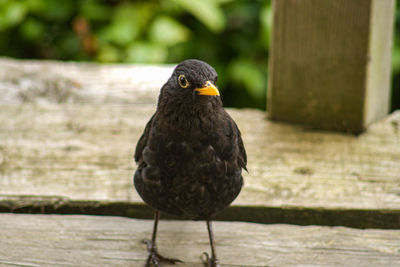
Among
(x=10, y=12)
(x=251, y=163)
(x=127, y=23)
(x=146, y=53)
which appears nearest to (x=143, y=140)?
(x=251, y=163)

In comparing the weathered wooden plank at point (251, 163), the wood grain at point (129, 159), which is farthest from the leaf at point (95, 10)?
the weathered wooden plank at point (251, 163)

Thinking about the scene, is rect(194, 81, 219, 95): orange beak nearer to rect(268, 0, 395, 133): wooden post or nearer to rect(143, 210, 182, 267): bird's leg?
rect(143, 210, 182, 267): bird's leg

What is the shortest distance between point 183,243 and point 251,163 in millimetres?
751

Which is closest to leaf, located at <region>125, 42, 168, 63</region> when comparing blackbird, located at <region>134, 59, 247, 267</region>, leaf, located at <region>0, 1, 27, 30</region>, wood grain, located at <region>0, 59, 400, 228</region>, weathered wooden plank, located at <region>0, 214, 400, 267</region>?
wood grain, located at <region>0, 59, 400, 228</region>

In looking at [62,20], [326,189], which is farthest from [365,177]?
[62,20]

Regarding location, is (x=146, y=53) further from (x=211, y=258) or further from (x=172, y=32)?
(x=211, y=258)

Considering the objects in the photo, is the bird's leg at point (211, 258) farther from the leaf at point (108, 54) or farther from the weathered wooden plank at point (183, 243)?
the leaf at point (108, 54)

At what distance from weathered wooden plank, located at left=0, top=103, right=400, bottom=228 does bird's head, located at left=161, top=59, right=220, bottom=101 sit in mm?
720

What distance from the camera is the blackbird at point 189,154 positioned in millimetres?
1844

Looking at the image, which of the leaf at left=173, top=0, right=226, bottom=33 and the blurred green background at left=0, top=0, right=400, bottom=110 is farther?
the blurred green background at left=0, top=0, right=400, bottom=110

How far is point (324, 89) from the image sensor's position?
2924 mm

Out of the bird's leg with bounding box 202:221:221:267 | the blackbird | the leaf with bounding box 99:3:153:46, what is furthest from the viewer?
the leaf with bounding box 99:3:153:46

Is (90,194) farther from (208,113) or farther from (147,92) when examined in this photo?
(147,92)

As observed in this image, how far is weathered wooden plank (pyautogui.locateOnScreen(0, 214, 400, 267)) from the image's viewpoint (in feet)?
6.53
